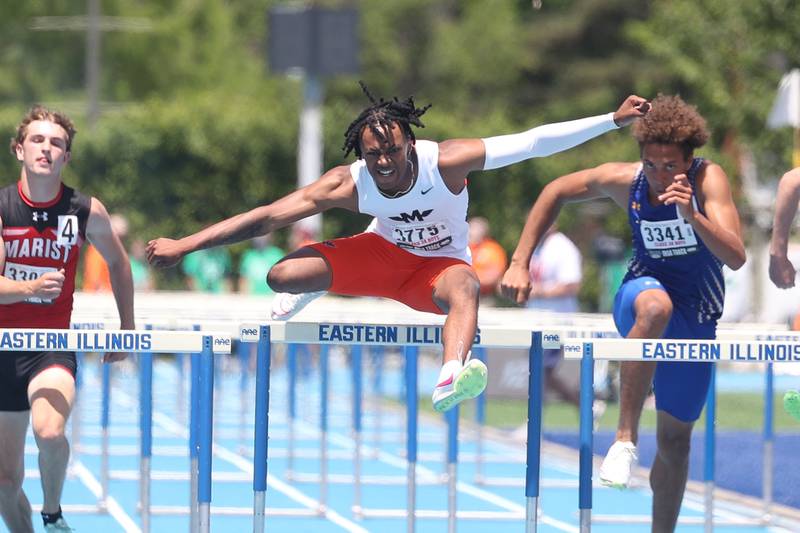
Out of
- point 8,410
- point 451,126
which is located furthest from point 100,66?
point 8,410

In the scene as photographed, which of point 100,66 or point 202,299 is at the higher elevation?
point 100,66

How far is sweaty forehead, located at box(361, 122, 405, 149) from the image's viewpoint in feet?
22.8

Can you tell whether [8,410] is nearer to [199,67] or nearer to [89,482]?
[89,482]

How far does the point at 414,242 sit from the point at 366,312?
440 cm

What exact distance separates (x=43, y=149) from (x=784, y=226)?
11.2ft

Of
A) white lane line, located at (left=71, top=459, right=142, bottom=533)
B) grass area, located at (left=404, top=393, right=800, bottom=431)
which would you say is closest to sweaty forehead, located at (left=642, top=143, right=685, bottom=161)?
white lane line, located at (left=71, top=459, right=142, bottom=533)

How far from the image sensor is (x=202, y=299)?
13.1 m

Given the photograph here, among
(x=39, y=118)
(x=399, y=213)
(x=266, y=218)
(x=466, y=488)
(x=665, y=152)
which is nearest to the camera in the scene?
(x=266, y=218)

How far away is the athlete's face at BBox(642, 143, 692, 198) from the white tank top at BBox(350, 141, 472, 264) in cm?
88

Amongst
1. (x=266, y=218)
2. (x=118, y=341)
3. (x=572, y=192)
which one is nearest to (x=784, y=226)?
(x=572, y=192)

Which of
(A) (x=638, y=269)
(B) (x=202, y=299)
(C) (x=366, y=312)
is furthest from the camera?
(B) (x=202, y=299)

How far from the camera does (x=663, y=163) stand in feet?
23.7

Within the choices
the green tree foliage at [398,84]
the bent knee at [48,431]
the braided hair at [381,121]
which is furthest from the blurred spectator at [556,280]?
the bent knee at [48,431]

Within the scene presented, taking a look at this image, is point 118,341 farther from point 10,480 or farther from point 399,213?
point 399,213
